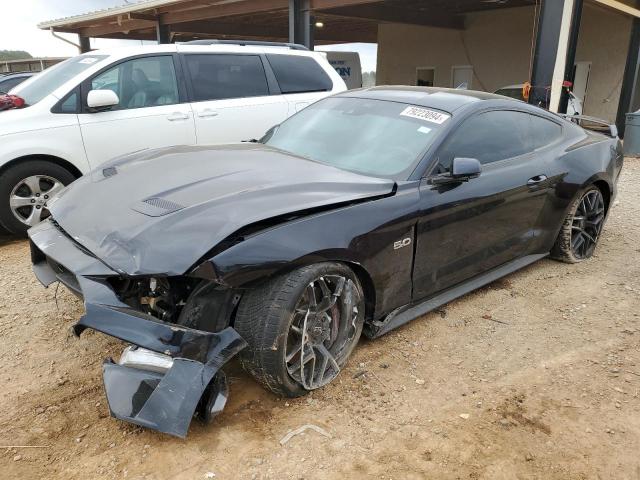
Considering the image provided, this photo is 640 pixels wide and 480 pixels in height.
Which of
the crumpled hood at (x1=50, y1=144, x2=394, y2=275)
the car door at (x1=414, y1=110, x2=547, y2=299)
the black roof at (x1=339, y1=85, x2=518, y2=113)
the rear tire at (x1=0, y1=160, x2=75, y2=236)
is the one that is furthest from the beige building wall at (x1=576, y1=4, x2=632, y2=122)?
the rear tire at (x1=0, y1=160, x2=75, y2=236)

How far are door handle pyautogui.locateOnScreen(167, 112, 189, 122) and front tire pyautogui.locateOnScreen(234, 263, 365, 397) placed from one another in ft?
11.8

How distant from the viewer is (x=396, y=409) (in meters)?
2.69

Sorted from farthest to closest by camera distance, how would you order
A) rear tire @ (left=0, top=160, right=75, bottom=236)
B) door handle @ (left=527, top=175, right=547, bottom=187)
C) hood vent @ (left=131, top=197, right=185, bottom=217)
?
1. rear tire @ (left=0, top=160, right=75, bottom=236)
2. door handle @ (left=527, top=175, right=547, bottom=187)
3. hood vent @ (left=131, top=197, right=185, bottom=217)

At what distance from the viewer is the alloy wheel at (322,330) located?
8.70ft

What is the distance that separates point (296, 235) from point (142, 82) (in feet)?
12.7

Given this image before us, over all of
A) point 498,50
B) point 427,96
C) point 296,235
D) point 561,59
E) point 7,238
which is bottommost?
point 7,238

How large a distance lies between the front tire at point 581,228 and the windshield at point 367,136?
190 centimetres

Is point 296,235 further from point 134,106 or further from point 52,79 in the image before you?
point 52,79

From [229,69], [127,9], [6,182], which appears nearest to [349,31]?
[127,9]

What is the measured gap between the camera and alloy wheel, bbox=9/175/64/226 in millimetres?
4906

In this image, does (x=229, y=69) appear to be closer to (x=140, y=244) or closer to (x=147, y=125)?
(x=147, y=125)

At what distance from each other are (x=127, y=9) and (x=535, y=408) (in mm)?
17618

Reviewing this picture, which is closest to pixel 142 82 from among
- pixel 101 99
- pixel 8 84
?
pixel 101 99

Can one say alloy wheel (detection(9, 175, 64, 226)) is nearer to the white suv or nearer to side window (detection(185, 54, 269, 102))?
the white suv
